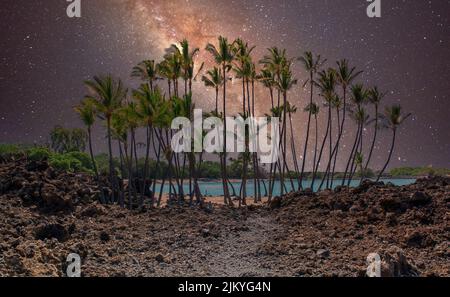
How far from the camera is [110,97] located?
41.2 metres

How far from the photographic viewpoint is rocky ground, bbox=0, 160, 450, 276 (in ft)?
55.3

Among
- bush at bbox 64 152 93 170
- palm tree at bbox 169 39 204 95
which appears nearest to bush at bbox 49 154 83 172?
bush at bbox 64 152 93 170

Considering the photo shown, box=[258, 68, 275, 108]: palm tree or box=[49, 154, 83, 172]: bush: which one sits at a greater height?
box=[258, 68, 275, 108]: palm tree

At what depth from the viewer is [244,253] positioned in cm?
2120

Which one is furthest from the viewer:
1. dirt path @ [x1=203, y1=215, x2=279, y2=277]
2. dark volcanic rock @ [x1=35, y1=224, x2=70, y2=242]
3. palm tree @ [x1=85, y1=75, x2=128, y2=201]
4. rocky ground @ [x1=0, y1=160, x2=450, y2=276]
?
palm tree @ [x1=85, y1=75, x2=128, y2=201]

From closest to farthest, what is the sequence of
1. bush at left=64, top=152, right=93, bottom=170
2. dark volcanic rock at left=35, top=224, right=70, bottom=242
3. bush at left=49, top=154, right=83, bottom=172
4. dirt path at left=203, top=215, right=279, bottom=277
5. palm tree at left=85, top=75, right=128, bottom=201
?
dirt path at left=203, top=215, right=279, bottom=277
dark volcanic rock at left=35, top=224, right=70, bottom=242
palm tree at left=85, top=75, right=128, bottom=201
bush at left=49, top=154, right=83, bottom=172
bush at left=64, top=152, right=93, bottom=170

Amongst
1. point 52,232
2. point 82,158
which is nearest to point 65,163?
point 82,158

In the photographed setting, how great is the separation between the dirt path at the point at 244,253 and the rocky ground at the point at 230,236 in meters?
0.05

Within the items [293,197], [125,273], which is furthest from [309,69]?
[125,273]

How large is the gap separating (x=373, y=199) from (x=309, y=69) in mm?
28908

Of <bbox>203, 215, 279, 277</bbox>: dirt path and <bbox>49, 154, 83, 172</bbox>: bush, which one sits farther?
<bbox>49, 154, 83, 172</bbox>: bush

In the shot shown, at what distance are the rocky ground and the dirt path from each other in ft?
0.16

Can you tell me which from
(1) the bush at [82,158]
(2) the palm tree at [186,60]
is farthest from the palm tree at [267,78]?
(1) the bush at [82,158]

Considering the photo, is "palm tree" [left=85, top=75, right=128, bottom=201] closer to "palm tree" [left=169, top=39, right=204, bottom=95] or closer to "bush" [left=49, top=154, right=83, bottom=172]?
"palm tree" [left=169, top=39, right=204, bottom=95]
